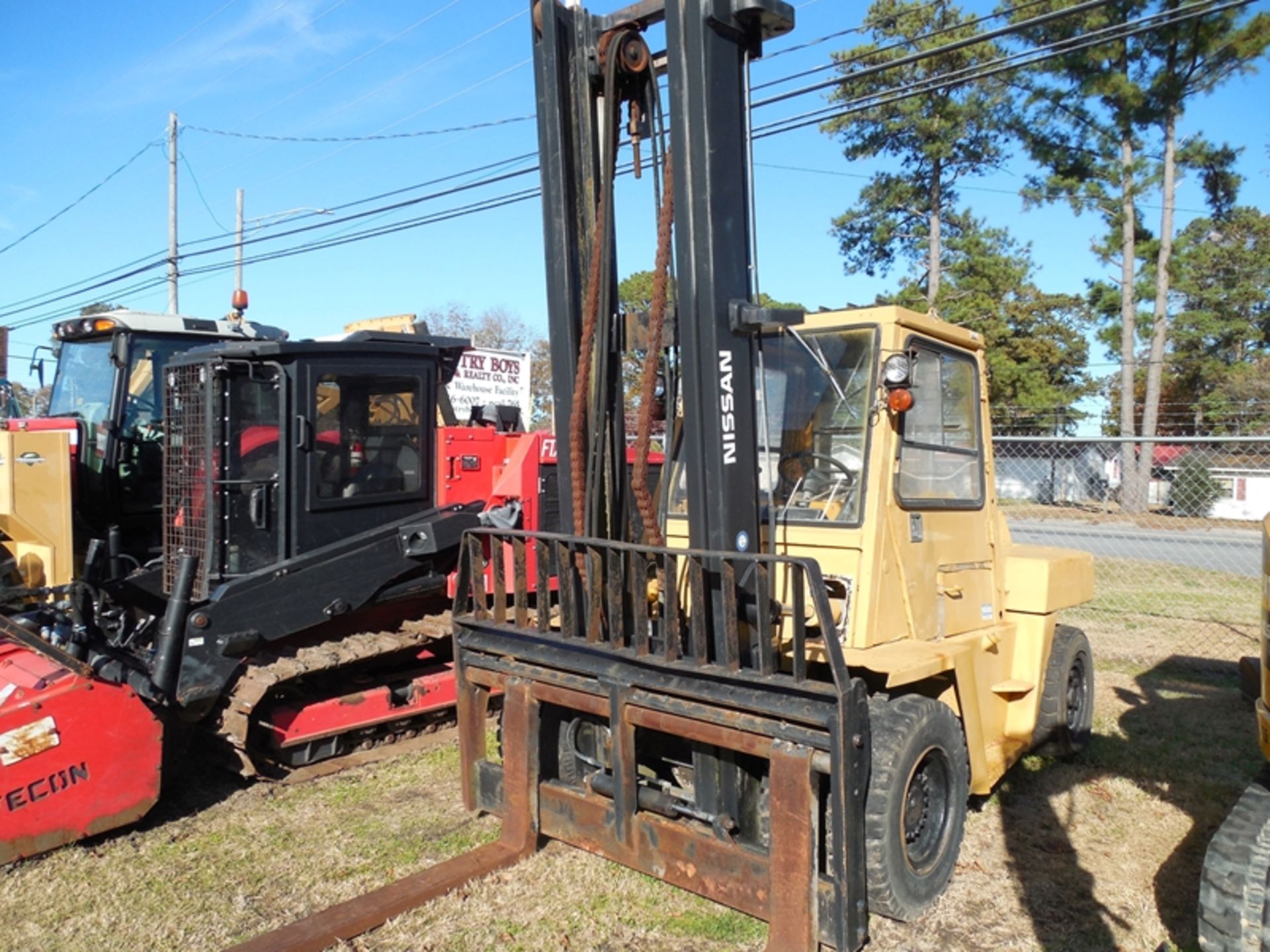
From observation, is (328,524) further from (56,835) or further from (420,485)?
(56,835)

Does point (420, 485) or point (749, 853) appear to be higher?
point (420, 485)

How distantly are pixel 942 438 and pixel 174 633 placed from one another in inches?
154

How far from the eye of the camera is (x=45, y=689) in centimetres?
447

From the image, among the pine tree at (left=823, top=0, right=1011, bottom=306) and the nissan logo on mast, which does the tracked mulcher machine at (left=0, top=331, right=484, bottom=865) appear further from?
the pine tree at (left=823, top=0, right=1011, bottom=306)

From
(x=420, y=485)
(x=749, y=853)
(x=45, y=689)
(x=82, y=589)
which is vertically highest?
(x=420, y=485)

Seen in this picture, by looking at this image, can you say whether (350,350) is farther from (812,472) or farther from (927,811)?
(927,811)

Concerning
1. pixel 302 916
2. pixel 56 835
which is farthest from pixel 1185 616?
pixel 56 835

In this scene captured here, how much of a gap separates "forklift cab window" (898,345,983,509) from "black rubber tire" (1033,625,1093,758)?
53.4 inches

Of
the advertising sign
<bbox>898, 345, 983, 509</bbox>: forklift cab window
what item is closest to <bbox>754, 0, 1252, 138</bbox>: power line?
<bbox>898, 345, 983, 509</bbox>: forklift cab window

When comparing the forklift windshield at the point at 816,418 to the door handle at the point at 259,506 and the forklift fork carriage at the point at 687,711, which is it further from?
the door handle at the point at 259,506

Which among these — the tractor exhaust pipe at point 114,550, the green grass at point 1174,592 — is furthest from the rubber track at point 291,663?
the green grass at point 1174,592

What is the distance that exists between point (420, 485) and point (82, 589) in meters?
2.02

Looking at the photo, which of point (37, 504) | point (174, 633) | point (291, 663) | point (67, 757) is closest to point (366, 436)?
point (291, 663)

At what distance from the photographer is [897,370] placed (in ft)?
13.3
